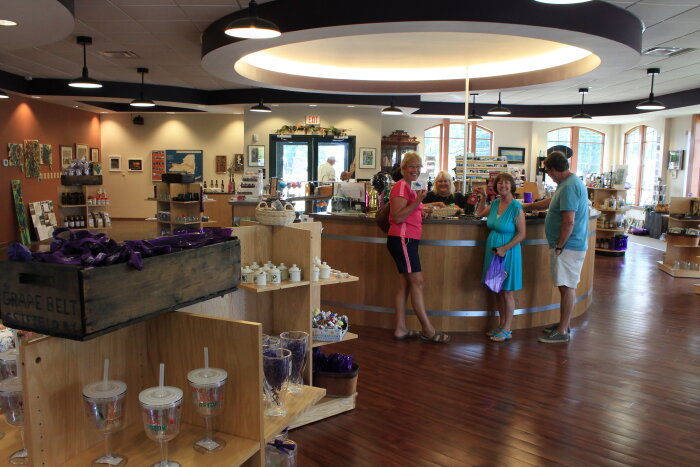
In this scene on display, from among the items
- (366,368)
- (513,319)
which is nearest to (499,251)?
(513,319)

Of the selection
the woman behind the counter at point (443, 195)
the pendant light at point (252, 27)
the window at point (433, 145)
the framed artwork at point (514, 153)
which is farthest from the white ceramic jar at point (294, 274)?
the framed artwork at point (514, 153)

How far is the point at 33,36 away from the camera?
6.34 m

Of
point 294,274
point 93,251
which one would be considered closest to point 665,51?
point 294,274

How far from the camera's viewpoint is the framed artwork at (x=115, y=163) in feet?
55.1

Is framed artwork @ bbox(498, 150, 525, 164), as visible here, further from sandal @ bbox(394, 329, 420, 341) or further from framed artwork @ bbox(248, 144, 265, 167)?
sandal @ bbox(394, 329, 420, 341)

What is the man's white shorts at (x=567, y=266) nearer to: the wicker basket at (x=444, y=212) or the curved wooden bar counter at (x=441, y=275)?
the curved wooden bar counter at (x=441, y=275)

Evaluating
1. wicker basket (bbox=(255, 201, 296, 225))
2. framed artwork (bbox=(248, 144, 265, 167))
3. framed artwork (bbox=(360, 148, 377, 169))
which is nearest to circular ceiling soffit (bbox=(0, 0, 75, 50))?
wicker basket (bbox=(255, 201, 296, 225))

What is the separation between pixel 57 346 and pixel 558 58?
8.09 metres

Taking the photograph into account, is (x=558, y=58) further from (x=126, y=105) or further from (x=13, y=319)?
(x=126, y=105)

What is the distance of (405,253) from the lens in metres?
5.14

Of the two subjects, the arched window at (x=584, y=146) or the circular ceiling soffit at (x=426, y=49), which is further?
the arched window at (x=584, y=146)

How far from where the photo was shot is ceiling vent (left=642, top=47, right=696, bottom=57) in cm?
760

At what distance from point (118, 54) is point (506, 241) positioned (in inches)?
262

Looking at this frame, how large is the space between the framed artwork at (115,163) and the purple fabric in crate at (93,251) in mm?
16134
